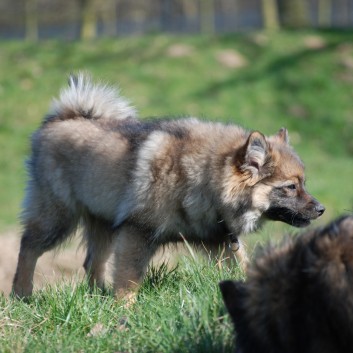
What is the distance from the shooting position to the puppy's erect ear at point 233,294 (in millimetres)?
3705

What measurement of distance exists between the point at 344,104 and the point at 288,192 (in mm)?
10916

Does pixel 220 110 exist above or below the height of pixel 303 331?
below

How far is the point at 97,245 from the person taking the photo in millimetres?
7125

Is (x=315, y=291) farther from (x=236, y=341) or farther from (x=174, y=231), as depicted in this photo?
(x=174, y=231)

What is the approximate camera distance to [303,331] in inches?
134

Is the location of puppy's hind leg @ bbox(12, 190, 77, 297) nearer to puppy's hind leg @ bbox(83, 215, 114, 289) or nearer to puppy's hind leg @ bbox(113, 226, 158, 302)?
puppy's hind leg @ bbox(83, 215, 114, 289)

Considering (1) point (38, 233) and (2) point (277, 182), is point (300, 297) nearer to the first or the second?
(2) point (277, 182)

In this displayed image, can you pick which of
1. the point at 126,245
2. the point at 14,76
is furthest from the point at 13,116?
the point at 126,245

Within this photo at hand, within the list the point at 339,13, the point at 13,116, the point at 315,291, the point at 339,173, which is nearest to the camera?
the point at 315,291

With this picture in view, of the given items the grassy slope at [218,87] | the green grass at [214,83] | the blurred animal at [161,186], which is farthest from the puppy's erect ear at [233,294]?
the green grass at [214,83]

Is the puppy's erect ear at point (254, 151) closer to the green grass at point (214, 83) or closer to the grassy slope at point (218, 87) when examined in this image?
the grassy slope at point (218, 87)

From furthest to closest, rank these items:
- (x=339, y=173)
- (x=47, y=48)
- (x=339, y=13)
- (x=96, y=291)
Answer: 1. (x=339, y=13)
2. (x=47, y=48)
3. (x=339, y=173)
4. (x=96, y=291)

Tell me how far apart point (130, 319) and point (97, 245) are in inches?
105

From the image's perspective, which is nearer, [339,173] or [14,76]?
[339,173]
